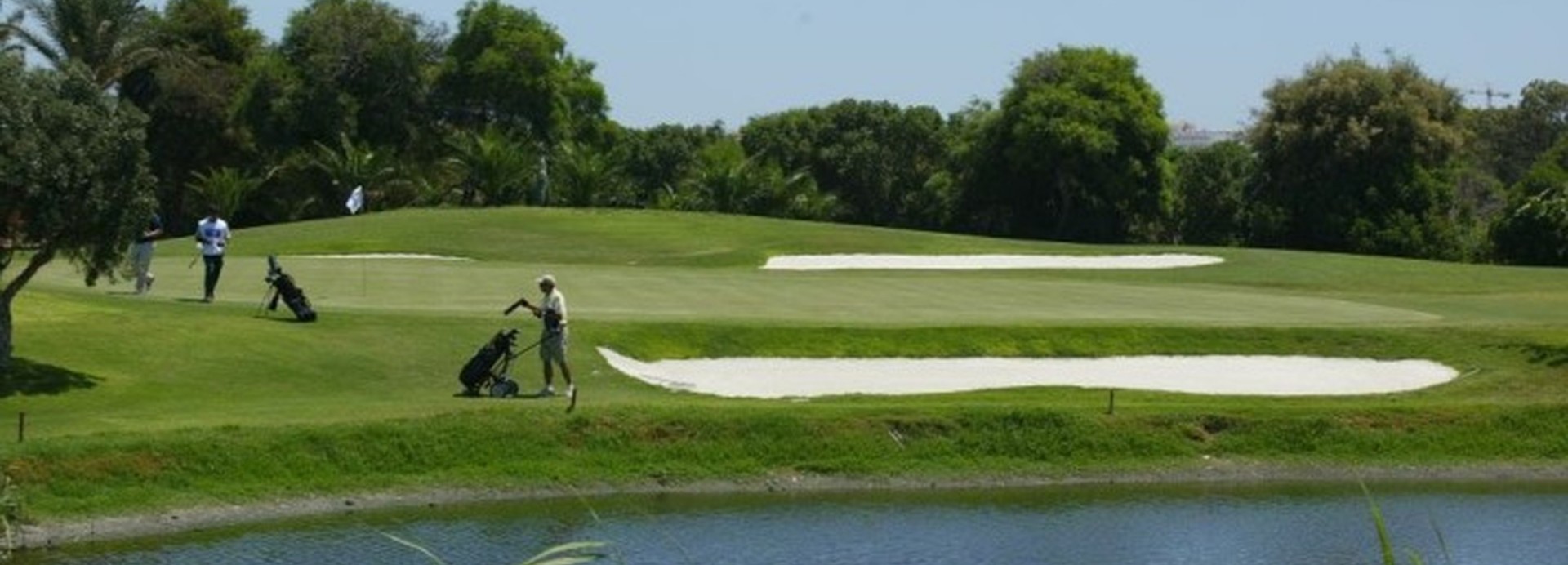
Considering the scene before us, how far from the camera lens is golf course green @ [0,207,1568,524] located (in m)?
27.1

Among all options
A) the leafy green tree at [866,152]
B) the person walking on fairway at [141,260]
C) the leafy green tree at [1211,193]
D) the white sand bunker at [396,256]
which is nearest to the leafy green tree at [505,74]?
the leafy green tree at [866,152]

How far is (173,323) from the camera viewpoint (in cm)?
3397

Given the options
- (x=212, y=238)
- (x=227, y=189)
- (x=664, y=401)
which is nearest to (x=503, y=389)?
(x=664, y=401)

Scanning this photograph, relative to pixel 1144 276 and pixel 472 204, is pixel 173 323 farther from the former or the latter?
pixel 472 204

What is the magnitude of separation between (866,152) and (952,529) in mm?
86089

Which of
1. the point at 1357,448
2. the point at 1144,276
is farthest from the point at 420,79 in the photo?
the point at 1357,448

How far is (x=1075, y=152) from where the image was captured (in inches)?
3504

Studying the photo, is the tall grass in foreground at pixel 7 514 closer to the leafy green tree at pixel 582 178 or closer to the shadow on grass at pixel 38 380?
the shadow on grass at pixel 38 380

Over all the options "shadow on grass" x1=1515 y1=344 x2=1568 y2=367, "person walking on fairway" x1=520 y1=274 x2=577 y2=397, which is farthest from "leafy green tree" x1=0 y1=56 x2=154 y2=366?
"shadow on grass" x1=1515 y1=344 x2=1568 y2=367

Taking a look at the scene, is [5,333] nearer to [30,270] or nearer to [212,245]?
[30,270]

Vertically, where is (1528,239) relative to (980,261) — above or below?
above

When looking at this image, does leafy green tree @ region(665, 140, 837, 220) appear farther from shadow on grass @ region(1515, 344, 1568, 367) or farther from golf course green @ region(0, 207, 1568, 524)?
shadow on grass @ region(1515, 344, 1568, 367)

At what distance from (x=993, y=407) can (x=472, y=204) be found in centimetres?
5689

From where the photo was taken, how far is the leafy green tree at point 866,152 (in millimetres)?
110875
